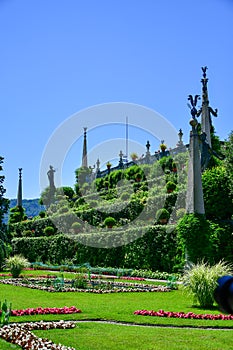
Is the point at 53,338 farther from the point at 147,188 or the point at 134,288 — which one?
the point at 147,188

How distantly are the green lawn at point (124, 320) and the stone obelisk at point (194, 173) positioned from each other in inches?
223

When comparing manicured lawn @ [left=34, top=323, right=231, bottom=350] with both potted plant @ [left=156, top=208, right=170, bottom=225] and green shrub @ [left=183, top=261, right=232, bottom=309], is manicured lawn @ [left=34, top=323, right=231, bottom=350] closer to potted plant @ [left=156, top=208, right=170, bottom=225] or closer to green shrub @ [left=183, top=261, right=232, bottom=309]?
green shrub @ [left=183, top=261, right=232, bottom=309]

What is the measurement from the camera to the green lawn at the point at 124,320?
860 centimetres

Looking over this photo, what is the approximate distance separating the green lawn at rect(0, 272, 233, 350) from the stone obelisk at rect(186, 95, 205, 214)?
5.67 m

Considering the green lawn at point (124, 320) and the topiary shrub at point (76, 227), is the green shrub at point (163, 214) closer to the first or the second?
the topiary shrub at point (76, 227)

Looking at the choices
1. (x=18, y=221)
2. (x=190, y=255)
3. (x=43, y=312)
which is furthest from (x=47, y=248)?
(x=43, y=312)

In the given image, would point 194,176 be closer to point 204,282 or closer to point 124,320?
point 204,282

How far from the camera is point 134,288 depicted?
19203 mm

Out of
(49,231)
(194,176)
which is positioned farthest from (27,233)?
(194,176)

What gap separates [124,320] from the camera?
436 inches

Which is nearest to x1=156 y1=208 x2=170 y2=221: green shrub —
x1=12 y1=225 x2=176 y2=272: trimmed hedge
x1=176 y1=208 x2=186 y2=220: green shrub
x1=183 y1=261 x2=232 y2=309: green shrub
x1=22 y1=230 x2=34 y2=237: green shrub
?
x1=176 y1=208 x2=186 y2=220: green shrub

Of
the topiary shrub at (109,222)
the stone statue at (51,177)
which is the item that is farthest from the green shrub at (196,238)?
the stone statue at (51,177)

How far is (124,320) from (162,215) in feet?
65.2

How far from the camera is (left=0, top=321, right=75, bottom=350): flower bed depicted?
7809 millimetres
